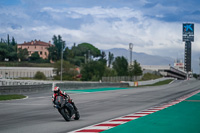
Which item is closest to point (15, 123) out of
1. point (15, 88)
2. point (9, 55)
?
point (15, 88)

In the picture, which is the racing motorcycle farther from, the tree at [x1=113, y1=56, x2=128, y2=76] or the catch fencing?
the tree at [x1=113, y1=56, x2=128, y2=76]

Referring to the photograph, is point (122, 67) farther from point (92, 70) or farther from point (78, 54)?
point (78, 54)

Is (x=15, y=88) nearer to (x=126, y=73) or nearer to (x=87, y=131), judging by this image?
(x=87, y=131)

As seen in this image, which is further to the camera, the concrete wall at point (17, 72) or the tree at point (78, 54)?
the tree at point (78, 54)

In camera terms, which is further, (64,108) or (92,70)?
(92,70)

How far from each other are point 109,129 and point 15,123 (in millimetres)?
3762

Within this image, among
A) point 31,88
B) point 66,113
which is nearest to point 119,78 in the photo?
point 31,88

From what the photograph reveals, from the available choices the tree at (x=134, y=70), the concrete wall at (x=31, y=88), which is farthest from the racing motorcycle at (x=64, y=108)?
the tree at (x=134, y=70)

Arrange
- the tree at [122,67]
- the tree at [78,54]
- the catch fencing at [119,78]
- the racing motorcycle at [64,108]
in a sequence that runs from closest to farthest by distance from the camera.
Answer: the racing motorcycle at [64,108]
the catch fencing at [119,78]
the tree at [122,67]
the tree at [78,54]

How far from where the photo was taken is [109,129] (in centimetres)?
1145

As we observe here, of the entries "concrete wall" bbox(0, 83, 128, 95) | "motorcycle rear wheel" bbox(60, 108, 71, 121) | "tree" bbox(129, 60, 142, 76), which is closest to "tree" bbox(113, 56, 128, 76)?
"tree" bbox(129, 60, 142, 76)

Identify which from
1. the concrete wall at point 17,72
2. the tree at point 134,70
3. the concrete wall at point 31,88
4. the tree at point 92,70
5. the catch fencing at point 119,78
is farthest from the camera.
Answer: the tree at point 92,70

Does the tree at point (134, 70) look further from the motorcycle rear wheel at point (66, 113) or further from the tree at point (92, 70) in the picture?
the motorcycle rear wheel at point (66, 113)

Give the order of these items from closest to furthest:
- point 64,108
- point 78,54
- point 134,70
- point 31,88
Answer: point 64,108 → point 31,88 → point 134,70 → point 78,54
